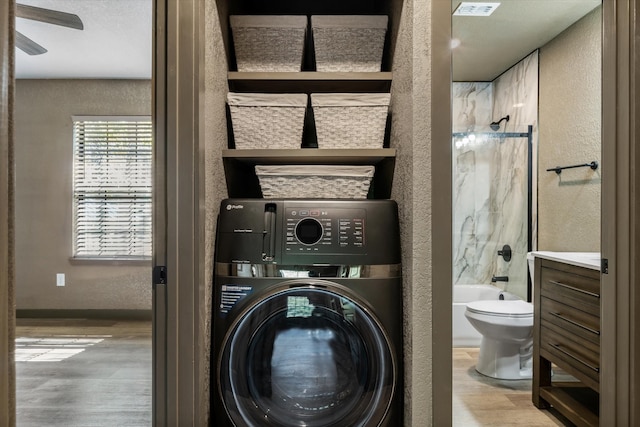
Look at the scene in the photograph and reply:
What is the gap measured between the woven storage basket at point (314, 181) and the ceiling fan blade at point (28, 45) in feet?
2.75

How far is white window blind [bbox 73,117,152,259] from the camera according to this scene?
1.39 m

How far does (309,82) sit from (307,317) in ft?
3.28

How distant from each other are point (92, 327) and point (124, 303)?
0.13 meters

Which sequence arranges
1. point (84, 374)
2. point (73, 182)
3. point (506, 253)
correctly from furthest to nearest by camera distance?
1. point (506, 253)
2. point (84, 374)
3. point (73, 182)

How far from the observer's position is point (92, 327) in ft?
5.06

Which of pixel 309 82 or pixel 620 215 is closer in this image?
pixel 620 215

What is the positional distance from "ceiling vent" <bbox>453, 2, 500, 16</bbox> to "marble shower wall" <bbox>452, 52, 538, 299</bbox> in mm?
944

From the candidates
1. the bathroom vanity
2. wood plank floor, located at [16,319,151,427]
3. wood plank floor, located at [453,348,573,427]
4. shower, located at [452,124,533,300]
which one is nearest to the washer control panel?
wood plank floor, located at [16,319,151,427]

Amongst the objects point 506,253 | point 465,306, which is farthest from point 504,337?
point 506,253

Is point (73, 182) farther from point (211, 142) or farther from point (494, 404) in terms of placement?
point (494, 404)

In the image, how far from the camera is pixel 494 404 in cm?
237

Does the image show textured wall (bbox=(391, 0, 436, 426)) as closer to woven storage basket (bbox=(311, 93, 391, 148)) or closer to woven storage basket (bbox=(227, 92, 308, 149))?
woven storage basket (bbox=(311, 93, 391, 148))

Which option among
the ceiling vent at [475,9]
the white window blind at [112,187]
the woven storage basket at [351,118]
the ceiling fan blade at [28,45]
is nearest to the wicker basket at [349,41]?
the woven storage basket at [351,118]

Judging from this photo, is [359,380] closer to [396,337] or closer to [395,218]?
[396,337]
